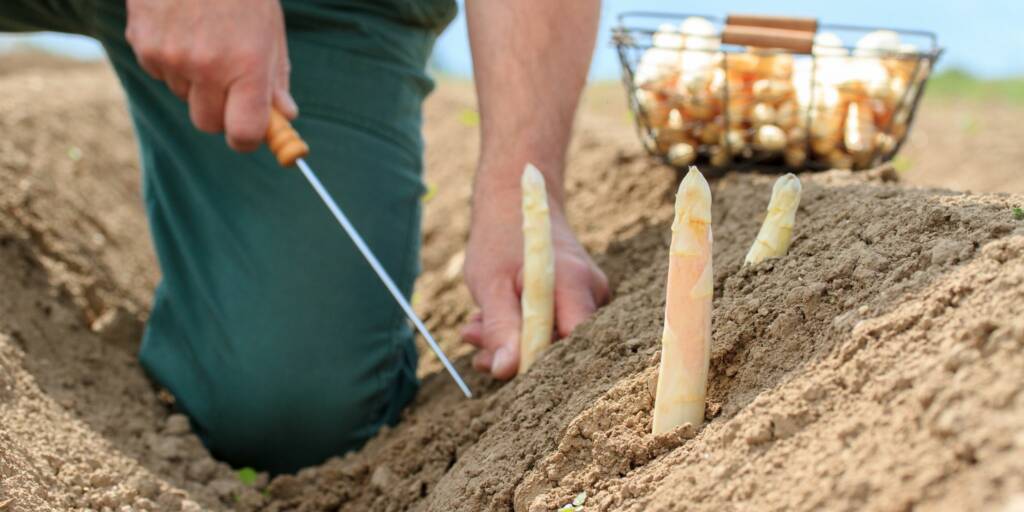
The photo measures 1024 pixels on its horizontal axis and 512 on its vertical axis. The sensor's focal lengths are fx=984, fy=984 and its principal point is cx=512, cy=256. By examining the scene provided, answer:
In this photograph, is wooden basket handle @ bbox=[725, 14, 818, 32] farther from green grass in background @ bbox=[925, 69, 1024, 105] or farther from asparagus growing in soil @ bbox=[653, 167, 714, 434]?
green grass in background @ bbox=[925, 69, 1024, 105]

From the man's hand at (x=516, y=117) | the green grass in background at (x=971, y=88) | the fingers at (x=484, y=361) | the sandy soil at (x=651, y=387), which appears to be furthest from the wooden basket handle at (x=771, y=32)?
the green grass in background at (x=971, y=88)

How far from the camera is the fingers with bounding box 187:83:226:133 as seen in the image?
2104 mm

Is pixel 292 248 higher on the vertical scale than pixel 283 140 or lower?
lower

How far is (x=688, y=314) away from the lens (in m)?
1.32

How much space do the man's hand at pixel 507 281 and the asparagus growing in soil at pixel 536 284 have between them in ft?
0.10

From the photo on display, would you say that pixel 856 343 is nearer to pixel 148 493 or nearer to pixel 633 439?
pixel 633 439

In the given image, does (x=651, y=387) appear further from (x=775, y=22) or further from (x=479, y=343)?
(x=775, y=22)

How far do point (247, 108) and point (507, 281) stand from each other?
658 mm

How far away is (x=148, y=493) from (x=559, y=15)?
1380 mm

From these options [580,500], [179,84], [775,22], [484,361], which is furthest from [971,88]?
[580,500]

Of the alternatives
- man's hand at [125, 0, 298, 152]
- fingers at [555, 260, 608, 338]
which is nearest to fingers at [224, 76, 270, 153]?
man's hand at [125, 0, 298, 152]

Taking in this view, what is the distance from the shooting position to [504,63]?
2336mm

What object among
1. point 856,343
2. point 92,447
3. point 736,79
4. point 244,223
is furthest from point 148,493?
point 736,79

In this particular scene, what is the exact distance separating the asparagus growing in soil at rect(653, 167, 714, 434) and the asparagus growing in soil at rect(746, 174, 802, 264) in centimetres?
29
